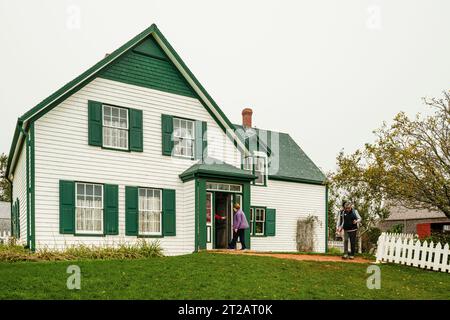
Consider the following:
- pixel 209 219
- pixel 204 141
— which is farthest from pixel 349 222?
pixel 204 141

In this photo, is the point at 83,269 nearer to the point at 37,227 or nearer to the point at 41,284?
the point at 41,284

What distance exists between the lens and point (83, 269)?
35.3 ft

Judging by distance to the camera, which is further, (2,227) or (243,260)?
(2,227)

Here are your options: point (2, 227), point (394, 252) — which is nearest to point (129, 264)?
point (394, 252)

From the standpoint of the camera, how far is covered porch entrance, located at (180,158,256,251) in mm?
17016

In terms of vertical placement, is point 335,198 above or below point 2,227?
above

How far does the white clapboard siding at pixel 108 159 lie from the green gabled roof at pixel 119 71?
0.82ft

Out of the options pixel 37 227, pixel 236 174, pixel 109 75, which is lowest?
pixel 37 227

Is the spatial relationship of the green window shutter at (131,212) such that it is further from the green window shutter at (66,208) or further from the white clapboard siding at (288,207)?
the white clapboard siding at (288,207)

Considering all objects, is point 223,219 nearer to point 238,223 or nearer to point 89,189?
point 238,223

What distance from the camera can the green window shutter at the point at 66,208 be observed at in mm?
14872

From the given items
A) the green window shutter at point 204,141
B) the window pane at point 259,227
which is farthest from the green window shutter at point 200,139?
the window pane at point 259,227
